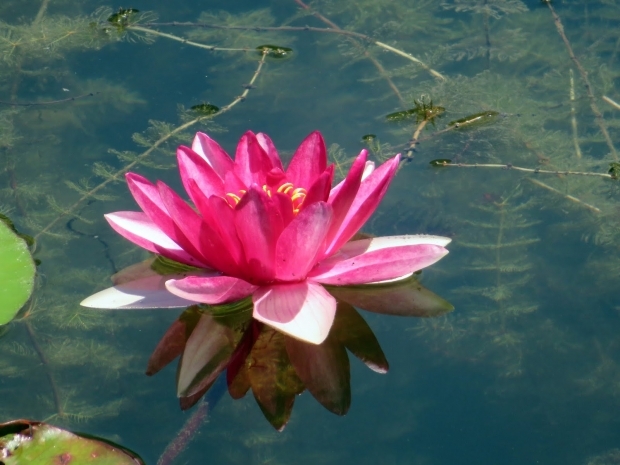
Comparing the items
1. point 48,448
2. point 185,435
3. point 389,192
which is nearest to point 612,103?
point 389,192

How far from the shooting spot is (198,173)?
2.79 meters

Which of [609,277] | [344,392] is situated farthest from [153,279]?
[609,277]

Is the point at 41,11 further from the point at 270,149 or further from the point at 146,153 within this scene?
the point at 270,149

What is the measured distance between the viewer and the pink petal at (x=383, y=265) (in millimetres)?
2723

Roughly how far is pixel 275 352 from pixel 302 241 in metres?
0.50

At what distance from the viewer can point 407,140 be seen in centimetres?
382

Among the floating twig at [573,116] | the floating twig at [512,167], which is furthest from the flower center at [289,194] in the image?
the floating twig at [573,116]

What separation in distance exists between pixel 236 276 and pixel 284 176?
1.45 feet

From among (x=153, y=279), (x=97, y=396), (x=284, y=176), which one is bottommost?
(x=97, y=396)

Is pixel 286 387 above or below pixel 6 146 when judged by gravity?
below

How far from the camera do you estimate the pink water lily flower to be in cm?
254

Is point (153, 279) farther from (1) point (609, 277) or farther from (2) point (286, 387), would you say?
(1) point (609, 277)

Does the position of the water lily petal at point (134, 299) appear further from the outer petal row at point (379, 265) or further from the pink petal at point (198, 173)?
the outer petal row at point (379, 265)

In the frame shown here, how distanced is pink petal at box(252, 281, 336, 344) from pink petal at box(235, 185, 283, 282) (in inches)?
3.6
